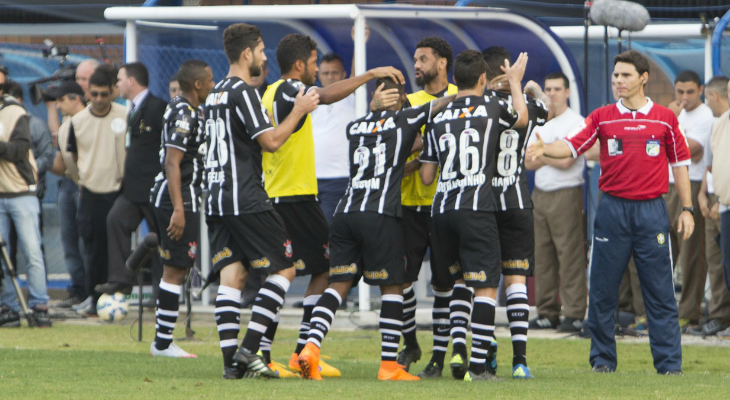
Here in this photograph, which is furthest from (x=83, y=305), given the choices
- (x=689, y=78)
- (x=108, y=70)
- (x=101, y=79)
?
(x=689, y=78)

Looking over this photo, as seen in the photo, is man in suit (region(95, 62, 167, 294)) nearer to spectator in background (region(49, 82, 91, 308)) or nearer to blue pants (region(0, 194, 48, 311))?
blue pants (region(0, 194, 48, 311))

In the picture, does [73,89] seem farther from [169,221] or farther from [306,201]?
[306,201]

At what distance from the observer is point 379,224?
24.1ft

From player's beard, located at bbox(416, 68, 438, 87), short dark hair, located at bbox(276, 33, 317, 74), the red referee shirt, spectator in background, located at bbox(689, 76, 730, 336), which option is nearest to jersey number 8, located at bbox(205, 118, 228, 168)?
short dark hair, located at bbox(276, 33, 317, 74)

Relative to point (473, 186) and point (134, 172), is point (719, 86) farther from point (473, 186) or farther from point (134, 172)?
point (134, 172)

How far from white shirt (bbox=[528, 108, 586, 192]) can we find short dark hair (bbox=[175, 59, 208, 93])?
3.22 m

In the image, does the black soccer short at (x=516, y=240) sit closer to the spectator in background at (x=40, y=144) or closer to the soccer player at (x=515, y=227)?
the soccer player at (x=515, y=227)

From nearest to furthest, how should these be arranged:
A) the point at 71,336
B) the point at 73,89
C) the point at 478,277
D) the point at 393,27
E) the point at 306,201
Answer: the point at 478,277 → the point at 306,201 → the point at 71,336 → the point at 393,27 → the point at 73,89

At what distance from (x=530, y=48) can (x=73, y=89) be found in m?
4.87

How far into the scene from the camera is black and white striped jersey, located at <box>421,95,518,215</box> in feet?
23.7

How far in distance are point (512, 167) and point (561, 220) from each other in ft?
9.51

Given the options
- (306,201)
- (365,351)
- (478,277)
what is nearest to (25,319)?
(365,351)

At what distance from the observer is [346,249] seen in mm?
7449

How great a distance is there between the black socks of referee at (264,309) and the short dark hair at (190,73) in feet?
7.24
